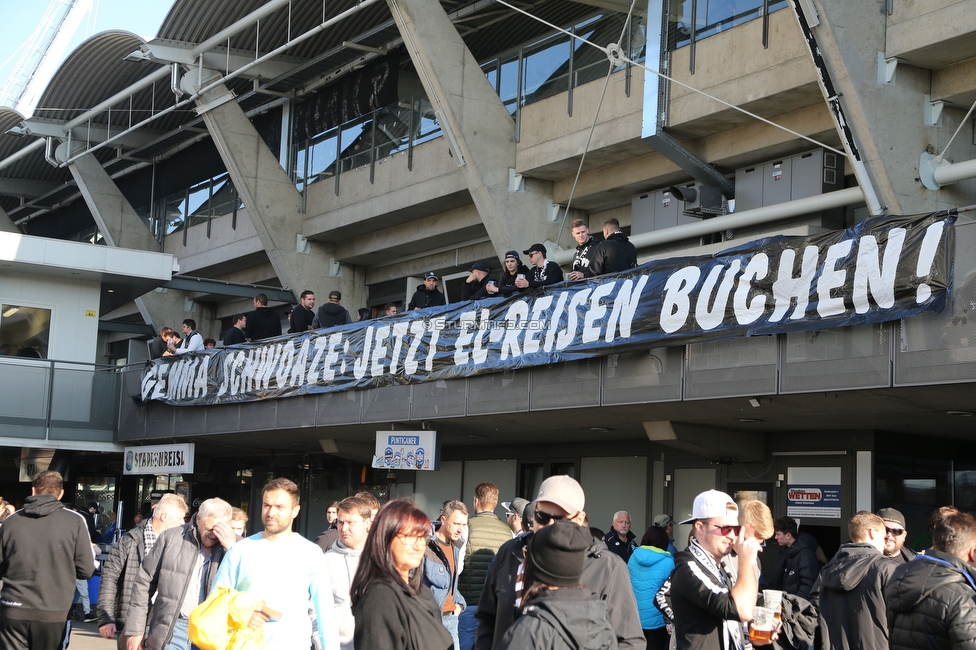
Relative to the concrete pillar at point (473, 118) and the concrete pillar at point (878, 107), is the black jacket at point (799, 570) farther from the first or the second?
the concrete pillar at point (473, 118)

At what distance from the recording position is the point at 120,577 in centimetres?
836

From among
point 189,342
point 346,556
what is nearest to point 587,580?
point 346,556

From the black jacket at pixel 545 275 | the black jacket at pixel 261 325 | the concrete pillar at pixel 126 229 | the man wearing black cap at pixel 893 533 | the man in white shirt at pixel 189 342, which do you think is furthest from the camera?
the concrete pillar at pixel 126 229

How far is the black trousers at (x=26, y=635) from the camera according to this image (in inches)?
319

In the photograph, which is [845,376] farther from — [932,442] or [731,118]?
[731,118]

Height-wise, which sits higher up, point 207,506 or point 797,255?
point 797,255

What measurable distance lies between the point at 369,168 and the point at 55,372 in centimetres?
806

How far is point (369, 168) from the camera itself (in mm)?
25422

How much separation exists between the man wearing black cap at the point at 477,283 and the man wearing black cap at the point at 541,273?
0.77 m

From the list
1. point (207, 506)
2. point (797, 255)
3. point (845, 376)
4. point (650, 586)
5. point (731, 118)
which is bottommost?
point (650, 586)

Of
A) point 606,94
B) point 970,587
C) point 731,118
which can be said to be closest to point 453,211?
point 606,94

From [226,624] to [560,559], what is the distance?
171 cm

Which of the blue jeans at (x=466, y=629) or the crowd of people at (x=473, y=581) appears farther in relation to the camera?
the blue jeans at (x=466, y=629)

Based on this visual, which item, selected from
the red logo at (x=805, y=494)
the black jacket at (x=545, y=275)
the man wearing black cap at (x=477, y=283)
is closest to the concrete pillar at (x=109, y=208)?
the man wearing black cap at (x=477, y=283)
